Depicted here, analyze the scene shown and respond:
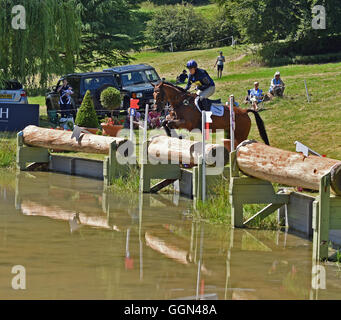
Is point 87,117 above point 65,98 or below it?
below

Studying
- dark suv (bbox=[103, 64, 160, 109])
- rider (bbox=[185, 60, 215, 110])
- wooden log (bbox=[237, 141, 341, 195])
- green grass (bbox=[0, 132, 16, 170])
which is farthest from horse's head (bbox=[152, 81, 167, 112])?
dark suv (bbox=[103, 64, 160, 109])

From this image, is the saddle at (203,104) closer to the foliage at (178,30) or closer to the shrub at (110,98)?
the shrub at (110,98)

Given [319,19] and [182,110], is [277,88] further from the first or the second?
[319,19]

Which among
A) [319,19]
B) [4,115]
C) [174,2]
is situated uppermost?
[174,2]

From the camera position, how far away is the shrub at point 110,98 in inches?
1101

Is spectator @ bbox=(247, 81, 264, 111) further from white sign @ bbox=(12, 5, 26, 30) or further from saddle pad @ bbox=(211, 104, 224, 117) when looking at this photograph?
white sign @ bbox=(12, 5, 26, 30)

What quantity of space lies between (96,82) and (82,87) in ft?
2.06

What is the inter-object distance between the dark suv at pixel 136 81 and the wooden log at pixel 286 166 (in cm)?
1726

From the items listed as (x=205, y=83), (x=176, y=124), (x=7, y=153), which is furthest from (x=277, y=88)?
(x=7, y=153)

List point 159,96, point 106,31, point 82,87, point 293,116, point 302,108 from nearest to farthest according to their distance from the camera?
point 159,96
point 293,116
point 302,108
point 82,87
point 106,31

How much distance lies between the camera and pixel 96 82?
3086cm

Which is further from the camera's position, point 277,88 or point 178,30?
point 178,30

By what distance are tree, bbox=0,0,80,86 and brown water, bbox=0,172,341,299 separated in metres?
15.0

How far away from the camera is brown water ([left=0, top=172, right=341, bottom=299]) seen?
911cm
